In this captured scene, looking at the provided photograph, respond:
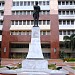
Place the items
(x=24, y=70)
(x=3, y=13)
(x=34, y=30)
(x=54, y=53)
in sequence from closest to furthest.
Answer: (x=24, y=70) → (x=34, y=30) → (x=54, y=53) → (x=3, y=13)

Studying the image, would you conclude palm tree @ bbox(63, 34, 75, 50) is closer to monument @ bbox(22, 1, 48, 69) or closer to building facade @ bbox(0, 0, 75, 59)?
building facade @ bbox(0, 0, 75, 59)

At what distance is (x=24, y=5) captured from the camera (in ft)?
177

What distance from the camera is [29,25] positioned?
52.2 metres

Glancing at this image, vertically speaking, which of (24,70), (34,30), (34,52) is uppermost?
(34,30)

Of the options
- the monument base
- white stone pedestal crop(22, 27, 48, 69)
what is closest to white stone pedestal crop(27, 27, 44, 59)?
white stone pedestal crop(22, 27, 48, 69)

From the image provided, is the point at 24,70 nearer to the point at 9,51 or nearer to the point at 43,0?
the point at 9,51

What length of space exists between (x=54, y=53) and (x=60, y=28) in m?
6.18

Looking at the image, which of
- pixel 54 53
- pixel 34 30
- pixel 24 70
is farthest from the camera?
pixel 54 53

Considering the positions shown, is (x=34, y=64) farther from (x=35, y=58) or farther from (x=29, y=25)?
(x=29, y=25)

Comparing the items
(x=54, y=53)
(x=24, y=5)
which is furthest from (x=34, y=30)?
(x=24, y=5)

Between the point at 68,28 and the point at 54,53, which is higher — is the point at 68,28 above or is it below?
above

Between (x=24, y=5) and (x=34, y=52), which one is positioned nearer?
(x=34, y=52)

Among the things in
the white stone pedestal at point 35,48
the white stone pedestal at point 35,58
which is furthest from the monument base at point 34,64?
the white stone pedestal at point 35,48

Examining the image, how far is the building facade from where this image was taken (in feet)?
169
